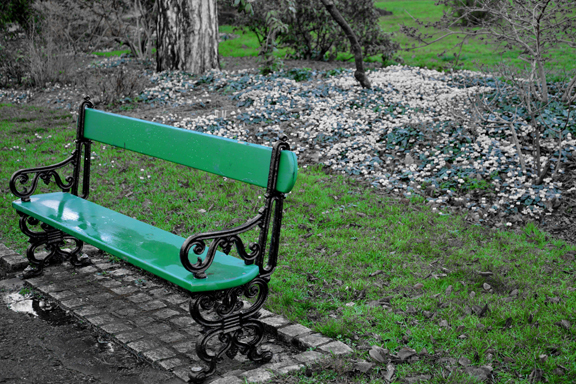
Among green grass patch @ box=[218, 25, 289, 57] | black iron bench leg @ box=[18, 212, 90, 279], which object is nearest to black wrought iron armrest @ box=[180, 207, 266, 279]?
black iron bench leg @ box=[18, 212, 90, 279]

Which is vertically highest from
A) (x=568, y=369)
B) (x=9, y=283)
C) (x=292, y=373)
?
(x=568, y=369)

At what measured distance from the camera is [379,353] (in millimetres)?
3088

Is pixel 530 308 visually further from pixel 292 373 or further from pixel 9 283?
pixel 9 283

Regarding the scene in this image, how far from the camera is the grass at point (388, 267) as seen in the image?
10.4ft

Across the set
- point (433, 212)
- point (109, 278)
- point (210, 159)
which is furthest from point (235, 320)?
point (433, 212)

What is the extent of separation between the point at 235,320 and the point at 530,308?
2.00 meters

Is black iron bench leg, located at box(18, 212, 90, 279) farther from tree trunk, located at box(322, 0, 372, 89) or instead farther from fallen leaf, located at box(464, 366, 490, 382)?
tree trunk, located at box(322, 0, 372, 89)

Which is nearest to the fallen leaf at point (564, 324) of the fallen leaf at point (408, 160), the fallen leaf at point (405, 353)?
the fallen leaf at point (405, 353)

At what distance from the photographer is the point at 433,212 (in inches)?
209

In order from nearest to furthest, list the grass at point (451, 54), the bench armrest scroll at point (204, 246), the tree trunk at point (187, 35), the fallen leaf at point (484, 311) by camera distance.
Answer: the bench armrest scroll at point (204, 246) → the fallen leaf at point (484, 311) → the tree trunk at point (187, 35) → the grass at point (451, 54)

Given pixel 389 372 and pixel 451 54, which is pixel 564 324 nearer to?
pixel 389 372

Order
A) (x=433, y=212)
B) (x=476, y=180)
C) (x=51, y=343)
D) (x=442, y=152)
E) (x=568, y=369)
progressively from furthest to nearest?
(x=442, y=152) < (x=476, y=180) < (x=433, y=212) < (x=51, y=343) < (x=568, y=369)

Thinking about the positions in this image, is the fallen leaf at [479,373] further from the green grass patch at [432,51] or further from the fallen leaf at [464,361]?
the green grass patch at [432,51]

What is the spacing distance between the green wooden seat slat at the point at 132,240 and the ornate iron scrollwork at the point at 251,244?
0.26ft
